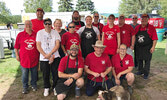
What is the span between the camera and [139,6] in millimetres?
31031

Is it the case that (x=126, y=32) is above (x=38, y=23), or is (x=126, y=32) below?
below

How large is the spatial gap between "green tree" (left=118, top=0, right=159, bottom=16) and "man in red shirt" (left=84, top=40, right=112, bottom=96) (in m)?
31.0

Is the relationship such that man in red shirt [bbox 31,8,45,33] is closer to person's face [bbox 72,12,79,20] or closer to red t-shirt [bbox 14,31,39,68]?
red t-shirt [bbox 14,31,39,68]

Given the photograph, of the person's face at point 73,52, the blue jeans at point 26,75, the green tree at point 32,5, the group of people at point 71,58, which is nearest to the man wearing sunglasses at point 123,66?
the group of people at point 71,58

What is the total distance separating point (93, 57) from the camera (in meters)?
3.09

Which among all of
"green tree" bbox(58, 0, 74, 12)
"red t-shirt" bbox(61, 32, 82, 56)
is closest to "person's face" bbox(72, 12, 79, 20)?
"red t-shirt" bbox(61, 32, 82, 56)

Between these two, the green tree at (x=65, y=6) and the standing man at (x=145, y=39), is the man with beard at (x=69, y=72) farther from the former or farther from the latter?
the green tree at (x=65, y=6)

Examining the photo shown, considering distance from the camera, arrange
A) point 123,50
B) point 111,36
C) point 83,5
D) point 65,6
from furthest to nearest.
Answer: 1. point 65,6
2. point 83,5
3. point 111,36
4. point 123,50

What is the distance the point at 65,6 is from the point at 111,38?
4443cm

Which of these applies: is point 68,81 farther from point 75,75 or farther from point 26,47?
point 26,47

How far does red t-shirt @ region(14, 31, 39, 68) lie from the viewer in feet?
10.2

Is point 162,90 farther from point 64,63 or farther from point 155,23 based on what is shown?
point 155,23

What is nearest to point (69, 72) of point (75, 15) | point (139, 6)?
point (75, 15)

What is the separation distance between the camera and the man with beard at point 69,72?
2873 mm
